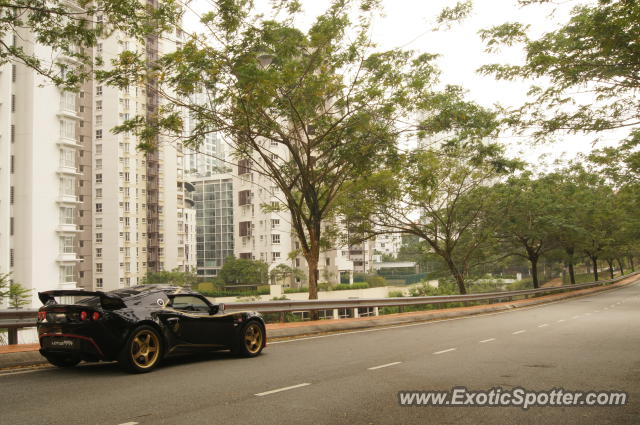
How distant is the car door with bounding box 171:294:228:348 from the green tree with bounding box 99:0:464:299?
7.37 meters

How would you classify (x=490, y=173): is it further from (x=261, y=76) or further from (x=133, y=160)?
(x=133, y=160)

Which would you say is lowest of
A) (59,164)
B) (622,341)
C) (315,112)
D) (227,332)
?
(622,341)

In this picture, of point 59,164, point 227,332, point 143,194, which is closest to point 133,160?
point 143,194

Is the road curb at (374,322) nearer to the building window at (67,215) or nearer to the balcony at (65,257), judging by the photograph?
the balcony at (65,257)

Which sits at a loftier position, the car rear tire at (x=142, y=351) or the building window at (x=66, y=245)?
the building window at (x=66, y=245)

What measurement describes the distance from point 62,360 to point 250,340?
333cm

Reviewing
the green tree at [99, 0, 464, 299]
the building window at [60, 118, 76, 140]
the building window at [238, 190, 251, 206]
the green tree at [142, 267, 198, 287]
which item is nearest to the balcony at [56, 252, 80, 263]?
the building window at [60, 118, 76, 140]

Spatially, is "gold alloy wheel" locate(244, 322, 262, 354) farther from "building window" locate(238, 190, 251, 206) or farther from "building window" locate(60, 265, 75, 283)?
"building window" locate(238, 190, 251, 206)

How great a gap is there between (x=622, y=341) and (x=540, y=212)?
2556 centimetres

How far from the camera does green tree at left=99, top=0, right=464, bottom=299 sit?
50.4ft

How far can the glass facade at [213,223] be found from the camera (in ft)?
359

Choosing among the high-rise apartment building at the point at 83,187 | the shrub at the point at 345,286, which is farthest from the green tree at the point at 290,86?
the shrub at the point at 345,286

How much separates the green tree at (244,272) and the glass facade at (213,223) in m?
43.5

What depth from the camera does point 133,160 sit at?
253ft
